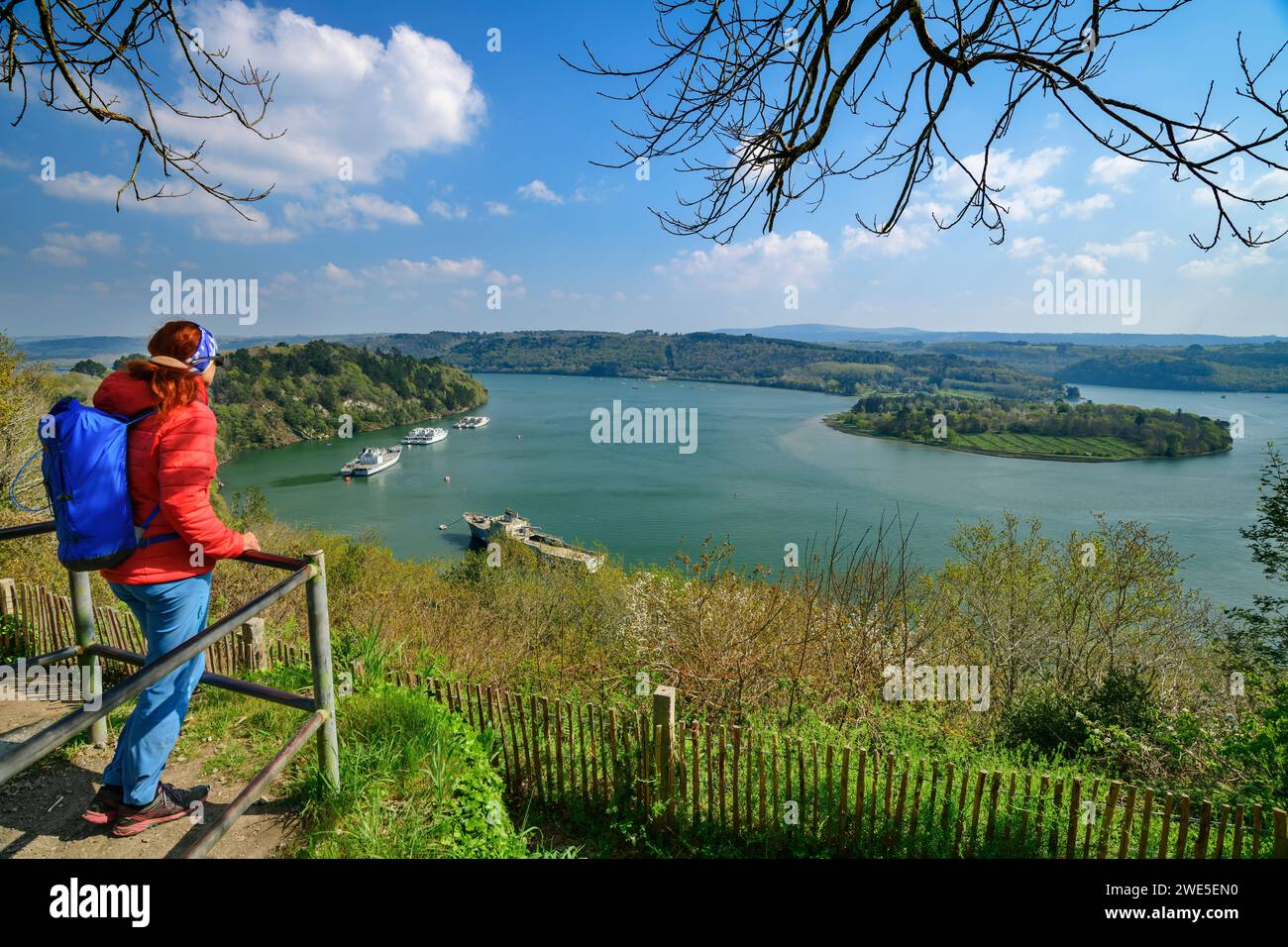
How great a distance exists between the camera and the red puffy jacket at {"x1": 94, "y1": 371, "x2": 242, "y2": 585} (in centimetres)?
210

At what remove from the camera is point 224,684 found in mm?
2482

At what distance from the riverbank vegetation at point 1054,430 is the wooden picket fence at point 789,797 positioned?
6748 centimetres

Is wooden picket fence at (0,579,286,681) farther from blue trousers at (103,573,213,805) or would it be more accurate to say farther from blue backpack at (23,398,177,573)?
blue backpack at (23,398,177,573)

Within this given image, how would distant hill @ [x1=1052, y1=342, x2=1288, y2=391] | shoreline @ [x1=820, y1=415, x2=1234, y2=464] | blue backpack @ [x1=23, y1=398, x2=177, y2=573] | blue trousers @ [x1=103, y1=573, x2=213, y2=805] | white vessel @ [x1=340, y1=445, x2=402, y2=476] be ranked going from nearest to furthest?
blue backpack @ [x1=23, y1=398, x2=177, y2=573], blue trousers @ [x1=103, y1=573, x2=213, y2=805], white vessel @ [x1=340, y1=445, x2=402, y2=476], shoreline @ [x1=820, y1=415, x2=1234, y2=464], distant hill @ [x1=1052, y1=342, x2=1288, y2=391]

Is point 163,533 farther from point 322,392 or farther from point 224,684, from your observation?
point 322,392

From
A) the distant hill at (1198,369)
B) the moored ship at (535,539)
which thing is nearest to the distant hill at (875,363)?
the distant hill at (1198,369)

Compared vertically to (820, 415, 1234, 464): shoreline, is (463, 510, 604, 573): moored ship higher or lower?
lower

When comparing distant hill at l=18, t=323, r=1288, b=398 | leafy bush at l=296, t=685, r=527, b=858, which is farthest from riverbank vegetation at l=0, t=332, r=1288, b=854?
distant hill at l=18, t=323, r=1288, b=398

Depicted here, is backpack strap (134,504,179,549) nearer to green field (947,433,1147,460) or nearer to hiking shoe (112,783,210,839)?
hiking shoe (112,783,210,839)

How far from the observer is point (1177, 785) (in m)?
5.55

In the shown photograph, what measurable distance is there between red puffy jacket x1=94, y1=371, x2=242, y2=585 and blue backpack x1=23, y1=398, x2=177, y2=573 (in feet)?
0.15

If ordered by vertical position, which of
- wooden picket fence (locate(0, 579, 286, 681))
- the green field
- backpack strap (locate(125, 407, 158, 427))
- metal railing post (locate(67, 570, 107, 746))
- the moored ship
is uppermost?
backpack strap (locate(125, 407, 158, 427))

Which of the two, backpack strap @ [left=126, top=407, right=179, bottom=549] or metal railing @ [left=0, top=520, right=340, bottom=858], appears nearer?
metal railing @ [left=0, top=520, right=340, bottom=858]

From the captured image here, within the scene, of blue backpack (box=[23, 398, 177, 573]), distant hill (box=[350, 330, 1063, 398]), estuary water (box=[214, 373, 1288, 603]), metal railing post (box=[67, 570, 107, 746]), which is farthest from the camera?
distant hill (box=[350, 330, 1063, 398])
